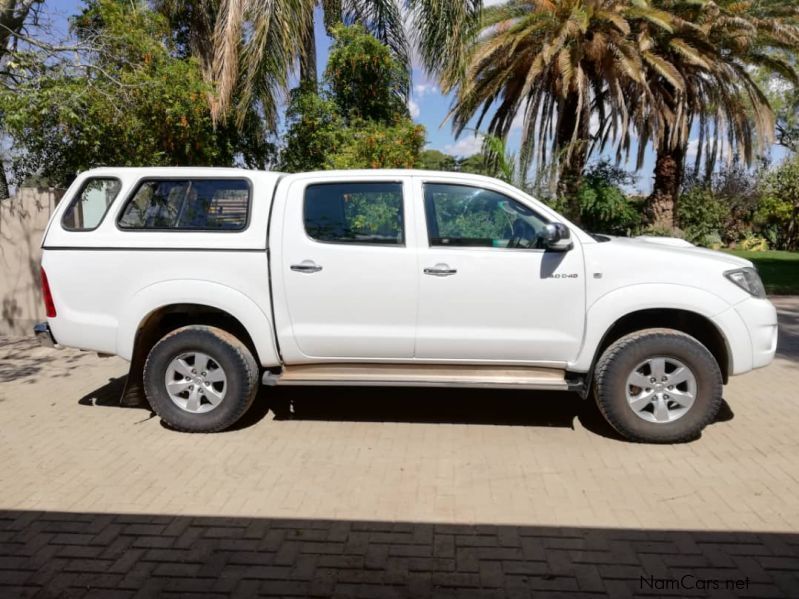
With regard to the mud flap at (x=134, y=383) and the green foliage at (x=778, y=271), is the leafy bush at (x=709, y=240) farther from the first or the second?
the mud flap at (x=134, y=383)

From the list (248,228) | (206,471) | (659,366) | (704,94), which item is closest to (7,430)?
(206,471)

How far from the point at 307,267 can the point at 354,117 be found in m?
6.10

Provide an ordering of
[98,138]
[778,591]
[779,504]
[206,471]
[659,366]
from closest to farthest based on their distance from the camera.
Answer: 1. [778,591]
2. [779,504]
3. [206,471]
4. [659,366]
5. [98,138]

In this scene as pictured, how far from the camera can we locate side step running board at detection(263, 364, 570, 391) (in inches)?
192

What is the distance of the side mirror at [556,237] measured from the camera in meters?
4.67

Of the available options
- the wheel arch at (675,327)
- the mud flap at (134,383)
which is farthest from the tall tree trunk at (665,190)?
the mud flap at (134,383)

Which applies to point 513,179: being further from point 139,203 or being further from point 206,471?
point 206,471

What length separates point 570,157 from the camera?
15.0 m

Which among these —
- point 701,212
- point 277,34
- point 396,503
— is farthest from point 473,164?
point 701,212

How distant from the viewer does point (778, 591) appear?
3.06 meters

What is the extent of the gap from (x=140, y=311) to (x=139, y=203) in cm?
91

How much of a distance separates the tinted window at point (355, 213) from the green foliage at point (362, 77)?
5737mm

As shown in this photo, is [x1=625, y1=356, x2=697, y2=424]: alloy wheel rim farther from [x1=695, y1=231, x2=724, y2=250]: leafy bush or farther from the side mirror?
[x1=695, y1=231, x2=724, y2=250]: leafy bush

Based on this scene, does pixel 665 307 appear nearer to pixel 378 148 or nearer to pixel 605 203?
pixel 378 148
